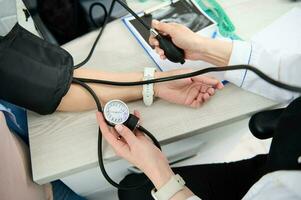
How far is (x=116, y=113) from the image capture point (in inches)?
22.8

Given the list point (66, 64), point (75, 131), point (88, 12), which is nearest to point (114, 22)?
point (88, 12)

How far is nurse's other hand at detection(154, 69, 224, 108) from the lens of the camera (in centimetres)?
64

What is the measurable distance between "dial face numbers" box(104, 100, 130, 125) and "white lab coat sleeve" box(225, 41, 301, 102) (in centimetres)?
25

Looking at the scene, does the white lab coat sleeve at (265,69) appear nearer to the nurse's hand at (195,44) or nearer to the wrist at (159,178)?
the nurse's hand at (195,44)

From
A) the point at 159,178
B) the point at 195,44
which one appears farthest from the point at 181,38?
the point at 159,178

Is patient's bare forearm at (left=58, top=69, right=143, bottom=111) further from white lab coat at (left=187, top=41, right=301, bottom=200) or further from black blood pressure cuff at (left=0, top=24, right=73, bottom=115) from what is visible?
white lab coat at (left=187, top=41, right=301, bottom=200)

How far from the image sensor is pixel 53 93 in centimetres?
60

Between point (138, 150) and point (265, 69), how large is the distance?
339 millimetres

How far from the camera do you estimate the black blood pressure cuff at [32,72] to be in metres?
0.57

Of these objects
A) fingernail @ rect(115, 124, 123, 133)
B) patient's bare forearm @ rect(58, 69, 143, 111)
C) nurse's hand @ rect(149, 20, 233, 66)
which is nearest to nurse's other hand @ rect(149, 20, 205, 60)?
nurse's hand @ rect(149, 20, 233, 66)

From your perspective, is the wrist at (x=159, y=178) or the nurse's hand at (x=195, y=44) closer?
the wrist at (x=159, y=178)

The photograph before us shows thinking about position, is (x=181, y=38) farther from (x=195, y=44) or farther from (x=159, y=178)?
(x=159, y=178)

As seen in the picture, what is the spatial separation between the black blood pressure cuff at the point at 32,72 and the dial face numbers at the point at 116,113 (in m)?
0.11

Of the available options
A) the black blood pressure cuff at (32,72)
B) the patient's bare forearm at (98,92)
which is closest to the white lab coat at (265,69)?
the patient's bare forearm at (98,92)
